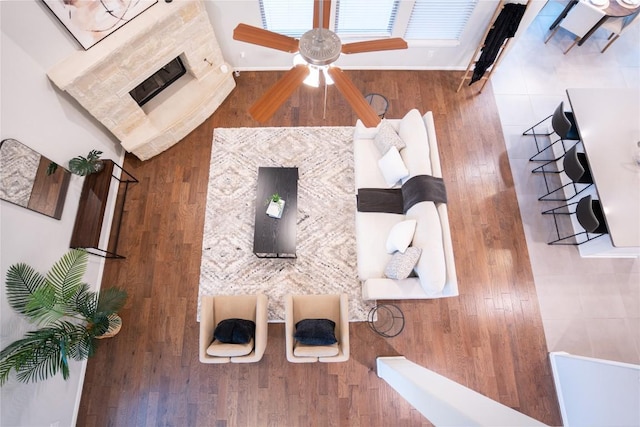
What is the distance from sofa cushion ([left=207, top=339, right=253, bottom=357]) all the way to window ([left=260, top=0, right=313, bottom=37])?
3.97 m

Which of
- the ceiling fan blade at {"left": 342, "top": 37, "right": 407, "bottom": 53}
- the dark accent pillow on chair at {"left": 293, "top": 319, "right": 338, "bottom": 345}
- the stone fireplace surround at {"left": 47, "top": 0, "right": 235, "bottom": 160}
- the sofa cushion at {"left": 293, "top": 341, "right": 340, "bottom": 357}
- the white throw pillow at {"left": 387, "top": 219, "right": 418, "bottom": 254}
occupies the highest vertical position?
the stone fireplace surround at {"left": 47, "top": 0, "right": 235, "bottom": 160}

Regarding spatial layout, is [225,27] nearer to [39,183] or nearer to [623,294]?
[39,183]

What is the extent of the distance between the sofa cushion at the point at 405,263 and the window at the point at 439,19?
310 cm

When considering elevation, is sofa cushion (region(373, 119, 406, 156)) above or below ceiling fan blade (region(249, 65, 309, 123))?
above

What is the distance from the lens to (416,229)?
373 cm

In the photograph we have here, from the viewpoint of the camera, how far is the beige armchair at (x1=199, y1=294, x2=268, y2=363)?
3371mm

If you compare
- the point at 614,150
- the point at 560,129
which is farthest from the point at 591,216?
the point at 560,129

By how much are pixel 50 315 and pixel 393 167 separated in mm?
3633

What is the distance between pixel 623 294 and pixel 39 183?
6.54 m

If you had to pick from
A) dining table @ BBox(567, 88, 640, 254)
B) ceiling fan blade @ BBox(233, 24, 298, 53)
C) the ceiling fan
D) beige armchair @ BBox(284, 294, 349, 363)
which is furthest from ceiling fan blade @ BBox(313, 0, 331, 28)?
dining table @ BBox(567, 88, 640, 254)

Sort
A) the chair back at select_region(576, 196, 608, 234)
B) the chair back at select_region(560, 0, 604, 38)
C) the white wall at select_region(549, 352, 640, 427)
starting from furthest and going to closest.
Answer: the chair back at select_region(560, 0, 604, 38) → the chair back at select_region(576, 196, 608, 234) → the white wall at select_region(549, 352, 640, 427)

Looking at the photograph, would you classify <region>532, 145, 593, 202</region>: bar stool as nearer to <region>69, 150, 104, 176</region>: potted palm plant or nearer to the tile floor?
the tile floor

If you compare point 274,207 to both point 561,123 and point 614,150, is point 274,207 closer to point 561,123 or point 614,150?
point 561,123

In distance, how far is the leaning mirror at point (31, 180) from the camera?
3.08 meters
